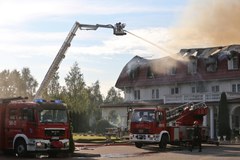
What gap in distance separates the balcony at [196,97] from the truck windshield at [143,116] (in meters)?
17.5

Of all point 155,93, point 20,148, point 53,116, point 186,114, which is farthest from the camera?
point 155,93

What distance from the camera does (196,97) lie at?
49.3 m

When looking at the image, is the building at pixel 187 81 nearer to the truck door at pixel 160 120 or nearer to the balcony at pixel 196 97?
the balcony at pixel 196 97

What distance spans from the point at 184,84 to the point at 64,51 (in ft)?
86.1

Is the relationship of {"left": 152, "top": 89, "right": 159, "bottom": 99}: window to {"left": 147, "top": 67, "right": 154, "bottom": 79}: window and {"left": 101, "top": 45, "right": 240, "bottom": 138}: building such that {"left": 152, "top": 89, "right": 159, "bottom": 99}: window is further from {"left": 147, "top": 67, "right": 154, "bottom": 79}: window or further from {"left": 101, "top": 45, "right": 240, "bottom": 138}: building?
{"left": 147, "top": 67, "right": 154, "bottom": 79}: window

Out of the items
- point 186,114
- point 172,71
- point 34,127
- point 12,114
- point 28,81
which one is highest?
point 28,81

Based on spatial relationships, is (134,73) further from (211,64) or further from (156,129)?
(156,129)

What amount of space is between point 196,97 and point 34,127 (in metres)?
29.1

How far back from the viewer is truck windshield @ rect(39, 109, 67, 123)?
23000 millimetres

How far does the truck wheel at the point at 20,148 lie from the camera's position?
906 inches

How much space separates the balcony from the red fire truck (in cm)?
2673

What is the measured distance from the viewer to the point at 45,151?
2319 cm

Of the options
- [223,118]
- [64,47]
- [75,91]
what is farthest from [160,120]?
[75,91]

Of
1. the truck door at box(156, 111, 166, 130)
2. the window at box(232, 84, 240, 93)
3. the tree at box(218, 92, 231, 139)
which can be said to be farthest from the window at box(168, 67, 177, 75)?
the truck door at box(156, 111, 166, 130)
